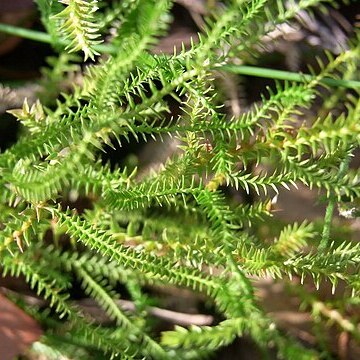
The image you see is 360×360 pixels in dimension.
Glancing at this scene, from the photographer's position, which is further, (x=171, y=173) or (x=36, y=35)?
(x=36, y=35)

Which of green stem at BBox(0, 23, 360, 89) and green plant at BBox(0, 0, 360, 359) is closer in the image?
green plant at BBox(0, 0, 360, 359)

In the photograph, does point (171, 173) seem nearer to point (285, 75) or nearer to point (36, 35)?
point (285, 75)

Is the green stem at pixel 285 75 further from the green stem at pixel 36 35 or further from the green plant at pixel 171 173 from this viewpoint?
the green stem at pixel 36 35

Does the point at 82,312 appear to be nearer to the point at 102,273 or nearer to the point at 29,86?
the point at 102,273

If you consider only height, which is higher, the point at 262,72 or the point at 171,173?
the point at 262,72

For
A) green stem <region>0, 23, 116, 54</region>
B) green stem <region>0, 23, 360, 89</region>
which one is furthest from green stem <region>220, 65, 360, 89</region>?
green stem <region>0, 23, 116, 54</region>

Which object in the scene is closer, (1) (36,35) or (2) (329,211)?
(2) (329,211)

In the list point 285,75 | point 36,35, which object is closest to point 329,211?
point 285,75

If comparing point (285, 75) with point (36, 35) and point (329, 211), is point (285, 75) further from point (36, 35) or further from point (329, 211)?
point (36, 35)

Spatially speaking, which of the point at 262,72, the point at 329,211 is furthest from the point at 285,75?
the point at 329,211

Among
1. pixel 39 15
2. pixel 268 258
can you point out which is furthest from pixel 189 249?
pixel 39 15

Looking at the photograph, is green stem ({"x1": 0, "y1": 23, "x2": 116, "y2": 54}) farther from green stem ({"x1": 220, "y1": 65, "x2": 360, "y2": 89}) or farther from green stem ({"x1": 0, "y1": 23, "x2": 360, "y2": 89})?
green stem ({"x1": 220, "y1": 65, "x2": 360, "y2": 89})
